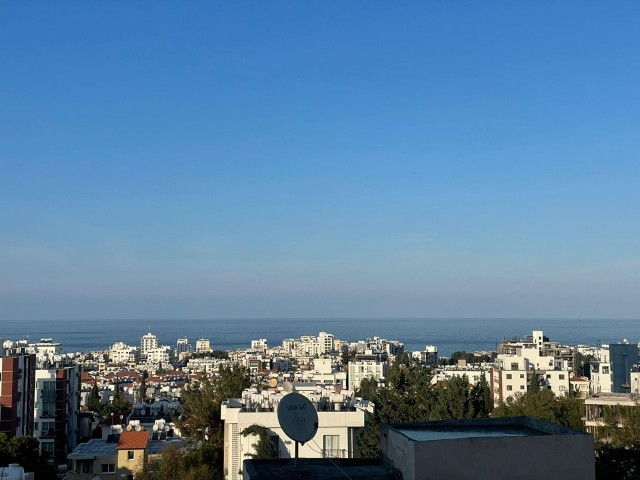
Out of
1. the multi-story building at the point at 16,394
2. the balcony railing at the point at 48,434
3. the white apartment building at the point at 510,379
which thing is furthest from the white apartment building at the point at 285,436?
the white apartment building at the point at 510,379

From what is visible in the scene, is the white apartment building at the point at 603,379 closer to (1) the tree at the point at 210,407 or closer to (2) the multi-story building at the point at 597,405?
(2) the multi-story building at the point at 597,405

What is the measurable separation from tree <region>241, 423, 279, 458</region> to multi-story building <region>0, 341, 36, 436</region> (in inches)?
901

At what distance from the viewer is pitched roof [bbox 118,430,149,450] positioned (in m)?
30.9

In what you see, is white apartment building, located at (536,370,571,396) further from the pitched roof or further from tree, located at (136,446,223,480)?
tree, located at (136,446,223,480)

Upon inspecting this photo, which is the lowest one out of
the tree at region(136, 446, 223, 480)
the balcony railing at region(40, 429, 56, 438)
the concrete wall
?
the balcony railing at region(40, 429, 56, 438)

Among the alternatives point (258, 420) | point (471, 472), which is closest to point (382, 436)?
point (471, 472)

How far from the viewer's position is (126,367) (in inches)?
5758

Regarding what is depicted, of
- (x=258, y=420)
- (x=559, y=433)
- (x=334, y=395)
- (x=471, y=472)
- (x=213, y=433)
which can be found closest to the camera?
(x=471, y=472)

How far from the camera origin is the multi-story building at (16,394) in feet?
129

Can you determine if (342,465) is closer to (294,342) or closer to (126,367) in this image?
(126,367)

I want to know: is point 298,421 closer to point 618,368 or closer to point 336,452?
point 336,452

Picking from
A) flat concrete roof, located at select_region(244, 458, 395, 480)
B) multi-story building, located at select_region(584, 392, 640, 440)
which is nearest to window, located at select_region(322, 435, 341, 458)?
flat concrete roof, located at select_region(244, 458, 395, 480)

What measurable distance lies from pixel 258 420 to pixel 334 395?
379 centimetres

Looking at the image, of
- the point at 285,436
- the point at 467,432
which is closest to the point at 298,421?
the point at 467,432
